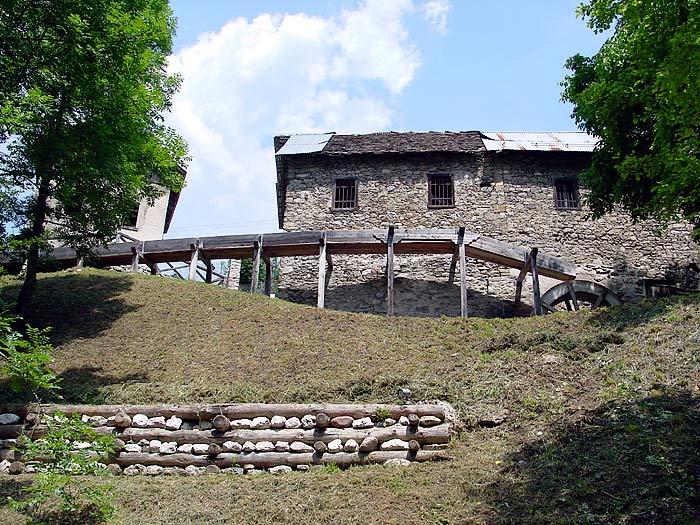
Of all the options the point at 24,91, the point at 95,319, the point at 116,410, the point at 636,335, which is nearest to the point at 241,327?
the point at 95,319

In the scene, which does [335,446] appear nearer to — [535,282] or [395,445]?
[395,445]

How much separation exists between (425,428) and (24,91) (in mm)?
8135

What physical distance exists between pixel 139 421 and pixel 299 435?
2.30 meters

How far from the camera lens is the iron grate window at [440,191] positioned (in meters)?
18.8

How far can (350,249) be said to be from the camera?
1616 centimetres

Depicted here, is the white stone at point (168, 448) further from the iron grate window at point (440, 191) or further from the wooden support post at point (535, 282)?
the iron grate window at point (440, 191)

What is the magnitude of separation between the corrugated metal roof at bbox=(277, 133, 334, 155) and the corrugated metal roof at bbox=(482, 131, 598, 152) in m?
5.40

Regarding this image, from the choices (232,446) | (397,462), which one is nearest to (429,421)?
(397,462)

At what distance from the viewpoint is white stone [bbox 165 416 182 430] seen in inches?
324

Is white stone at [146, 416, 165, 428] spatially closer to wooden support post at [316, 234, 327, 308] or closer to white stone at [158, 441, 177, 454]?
white stone at [158, 441, 177, 454]

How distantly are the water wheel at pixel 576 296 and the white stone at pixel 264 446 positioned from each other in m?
10.1

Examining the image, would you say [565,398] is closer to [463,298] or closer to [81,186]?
[463,298]

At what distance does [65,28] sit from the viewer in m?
9.03

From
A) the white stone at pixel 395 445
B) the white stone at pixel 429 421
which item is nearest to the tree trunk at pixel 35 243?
the white stone at pixel 395 445
